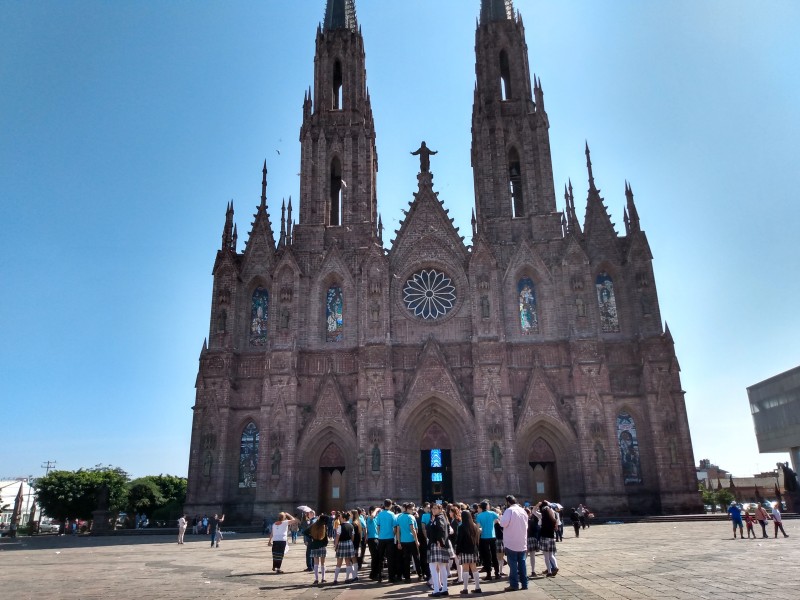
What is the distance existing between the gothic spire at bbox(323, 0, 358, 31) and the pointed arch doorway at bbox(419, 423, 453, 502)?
33.0 metres

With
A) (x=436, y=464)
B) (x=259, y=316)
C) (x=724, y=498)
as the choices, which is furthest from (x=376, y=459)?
(x=724, y=498)

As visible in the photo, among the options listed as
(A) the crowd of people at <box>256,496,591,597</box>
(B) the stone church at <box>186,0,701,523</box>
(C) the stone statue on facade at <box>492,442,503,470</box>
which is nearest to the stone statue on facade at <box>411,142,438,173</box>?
(B) the stone church at <box>186,0,701,523</box>

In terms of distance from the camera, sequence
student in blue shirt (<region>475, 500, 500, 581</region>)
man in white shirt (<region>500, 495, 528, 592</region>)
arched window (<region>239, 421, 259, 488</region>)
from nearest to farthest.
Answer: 1. man in white shirt (<region>500, 495, 528, 592</region>)
2. student in blue shirt (<region>475, 500, 500, 581</region>)
3. arched window (<region>239, 421, 259, 488</region>)

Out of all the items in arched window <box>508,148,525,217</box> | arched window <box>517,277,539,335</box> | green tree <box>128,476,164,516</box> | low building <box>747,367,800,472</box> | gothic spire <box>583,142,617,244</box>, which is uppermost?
arched window <box>508,148,525,217</box>

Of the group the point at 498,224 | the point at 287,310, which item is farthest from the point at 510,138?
the point at 287,310

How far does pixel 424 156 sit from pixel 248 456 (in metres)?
22.9

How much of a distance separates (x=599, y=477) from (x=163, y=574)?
83.4 ft

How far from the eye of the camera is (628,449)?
35.6 metres

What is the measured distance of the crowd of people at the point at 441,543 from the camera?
11.3 meters

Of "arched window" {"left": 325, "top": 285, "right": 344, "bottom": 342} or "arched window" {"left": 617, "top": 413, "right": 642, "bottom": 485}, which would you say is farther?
"arched window" {"left": 325, "top": 285, "right": 344, "bottom": 342}

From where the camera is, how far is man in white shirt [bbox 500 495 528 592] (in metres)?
11.3

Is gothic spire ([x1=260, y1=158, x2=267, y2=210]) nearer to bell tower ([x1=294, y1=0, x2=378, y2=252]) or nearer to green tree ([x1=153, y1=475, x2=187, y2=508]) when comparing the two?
bell tower ([x1=294, y1=0, x2=378, y2=252])

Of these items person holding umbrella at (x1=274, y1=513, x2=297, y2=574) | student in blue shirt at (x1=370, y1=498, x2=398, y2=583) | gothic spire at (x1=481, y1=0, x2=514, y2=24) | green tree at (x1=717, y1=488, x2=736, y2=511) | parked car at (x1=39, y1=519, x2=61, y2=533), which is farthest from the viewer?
green tree at (x1=717, y1=488, x2=736, y2=511)

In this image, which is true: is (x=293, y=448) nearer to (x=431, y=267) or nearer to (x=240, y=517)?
(x=240, y=517)
